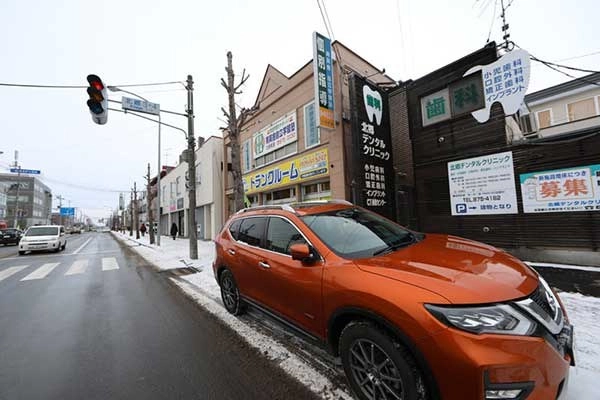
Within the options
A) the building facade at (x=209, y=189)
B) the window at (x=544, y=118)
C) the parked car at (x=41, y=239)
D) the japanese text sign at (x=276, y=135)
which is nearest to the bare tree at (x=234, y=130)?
the japanese text sign at (x=276, y=135)

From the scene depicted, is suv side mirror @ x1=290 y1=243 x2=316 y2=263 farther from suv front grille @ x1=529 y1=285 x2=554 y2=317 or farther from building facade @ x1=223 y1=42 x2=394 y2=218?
building facade @ x1=223 y1=42 x2=394 y2=218

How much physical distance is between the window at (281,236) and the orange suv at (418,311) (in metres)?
0.02

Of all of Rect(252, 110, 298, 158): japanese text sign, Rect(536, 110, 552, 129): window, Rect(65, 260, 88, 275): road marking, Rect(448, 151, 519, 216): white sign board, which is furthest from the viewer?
Rect(536, 110, 552, 129): window

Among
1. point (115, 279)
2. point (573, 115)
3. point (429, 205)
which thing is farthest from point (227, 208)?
point (573, 115)

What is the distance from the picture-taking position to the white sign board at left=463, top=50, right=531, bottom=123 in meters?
7.10

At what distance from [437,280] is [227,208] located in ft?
57.1

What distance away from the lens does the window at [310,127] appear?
1103 centimetres

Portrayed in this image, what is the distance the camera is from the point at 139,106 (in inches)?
356

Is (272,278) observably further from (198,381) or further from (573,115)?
(573,115)

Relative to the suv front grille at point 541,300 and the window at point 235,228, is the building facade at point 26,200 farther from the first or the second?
the suv front grille at point 541,300

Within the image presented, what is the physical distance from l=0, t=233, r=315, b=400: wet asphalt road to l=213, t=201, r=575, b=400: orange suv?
0.71 meters

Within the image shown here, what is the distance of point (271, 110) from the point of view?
1376cm

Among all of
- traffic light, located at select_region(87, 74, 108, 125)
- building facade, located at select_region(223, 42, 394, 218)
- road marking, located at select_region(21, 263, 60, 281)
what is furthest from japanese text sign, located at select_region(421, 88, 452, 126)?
road marking, located at select_region(21, 263, 60, 281)

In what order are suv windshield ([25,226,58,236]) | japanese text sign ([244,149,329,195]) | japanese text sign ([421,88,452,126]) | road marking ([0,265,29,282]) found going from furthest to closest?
suv windshield ([25,226,58,236]), japanese text sign ([244,149,329,195]), japanese text sign ([421,88,452,126]), road marking ([0,265,29,282])
